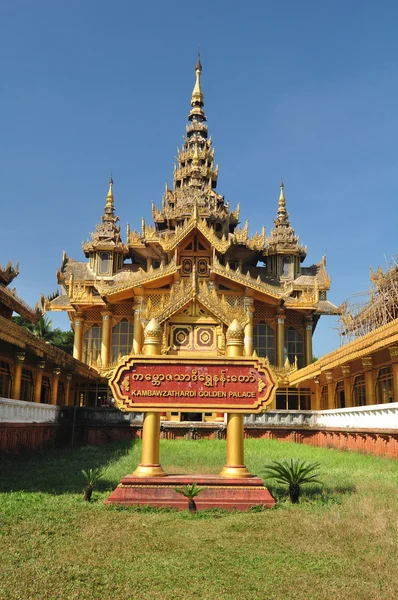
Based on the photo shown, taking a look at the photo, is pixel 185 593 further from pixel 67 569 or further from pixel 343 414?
pixel 343 414

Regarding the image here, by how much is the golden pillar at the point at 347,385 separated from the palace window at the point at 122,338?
46.8 ft

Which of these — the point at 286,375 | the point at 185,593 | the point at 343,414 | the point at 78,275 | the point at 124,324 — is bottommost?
the point at 185,593

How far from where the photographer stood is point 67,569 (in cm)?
578

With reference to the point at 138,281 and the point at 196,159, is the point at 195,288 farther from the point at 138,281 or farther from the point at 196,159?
the point at 196,159

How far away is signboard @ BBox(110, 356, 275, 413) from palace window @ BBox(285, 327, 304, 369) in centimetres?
2442

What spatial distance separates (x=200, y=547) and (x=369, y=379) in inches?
533

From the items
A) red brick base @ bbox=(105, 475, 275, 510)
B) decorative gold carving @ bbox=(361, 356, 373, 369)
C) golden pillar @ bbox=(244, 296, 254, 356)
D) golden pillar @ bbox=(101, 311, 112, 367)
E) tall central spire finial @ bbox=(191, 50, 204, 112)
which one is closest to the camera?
red brick base @ bbox=(105, 475, 275, 510)

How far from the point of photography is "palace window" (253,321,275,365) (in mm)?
33188

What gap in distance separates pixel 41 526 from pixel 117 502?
165 cm

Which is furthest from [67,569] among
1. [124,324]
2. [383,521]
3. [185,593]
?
[124,324]

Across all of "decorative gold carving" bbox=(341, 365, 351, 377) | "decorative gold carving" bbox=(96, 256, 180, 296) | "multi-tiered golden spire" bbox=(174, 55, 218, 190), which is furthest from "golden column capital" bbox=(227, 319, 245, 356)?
"multi-tiered golden spire" bbox=(174, 55, 218, 190)

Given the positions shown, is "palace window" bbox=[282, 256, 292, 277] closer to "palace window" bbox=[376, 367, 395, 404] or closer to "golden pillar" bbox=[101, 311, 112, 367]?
"golden pillar" bbox=[101, 311, 112, 367]

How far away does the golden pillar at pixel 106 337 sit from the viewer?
31.7m

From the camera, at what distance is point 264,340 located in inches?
1313
